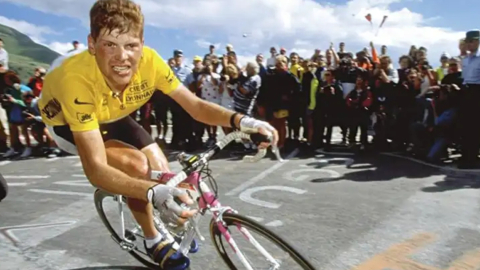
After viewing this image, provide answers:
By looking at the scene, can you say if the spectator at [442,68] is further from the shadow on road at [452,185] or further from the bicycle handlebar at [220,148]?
the bicycle handlebar at [220,148]

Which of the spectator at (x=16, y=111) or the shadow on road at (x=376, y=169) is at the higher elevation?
the spectator at (x=16, y=111)

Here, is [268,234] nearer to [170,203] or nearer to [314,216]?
[170,203]

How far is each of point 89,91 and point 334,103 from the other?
772 centimetres

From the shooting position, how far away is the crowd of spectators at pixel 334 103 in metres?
8.63

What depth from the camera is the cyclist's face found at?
8.76 ft

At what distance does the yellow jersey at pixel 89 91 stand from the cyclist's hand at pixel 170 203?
28.0 inches

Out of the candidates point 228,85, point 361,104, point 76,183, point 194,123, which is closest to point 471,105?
point 361,104

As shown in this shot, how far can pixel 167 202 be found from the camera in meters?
2.31

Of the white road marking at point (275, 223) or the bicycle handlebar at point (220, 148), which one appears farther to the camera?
the white road marking at point (275, 223)

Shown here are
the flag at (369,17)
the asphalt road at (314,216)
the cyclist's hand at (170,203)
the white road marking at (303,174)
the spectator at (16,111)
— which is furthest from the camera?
the flag at (369,17)

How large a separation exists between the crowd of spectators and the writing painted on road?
454cm

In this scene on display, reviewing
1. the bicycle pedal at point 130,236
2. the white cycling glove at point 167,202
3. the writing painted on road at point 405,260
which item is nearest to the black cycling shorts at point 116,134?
the bicycle pedal at point 130,236

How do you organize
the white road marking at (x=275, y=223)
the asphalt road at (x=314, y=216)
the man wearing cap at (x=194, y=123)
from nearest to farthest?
Answer: 1. the asphalt road at (x=314, y=216)
2. the white road marking at (x=275, y=223)
3. the man wearing cap at (x=194, y=123)

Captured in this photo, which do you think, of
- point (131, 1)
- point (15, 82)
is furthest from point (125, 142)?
point (15, 82)
